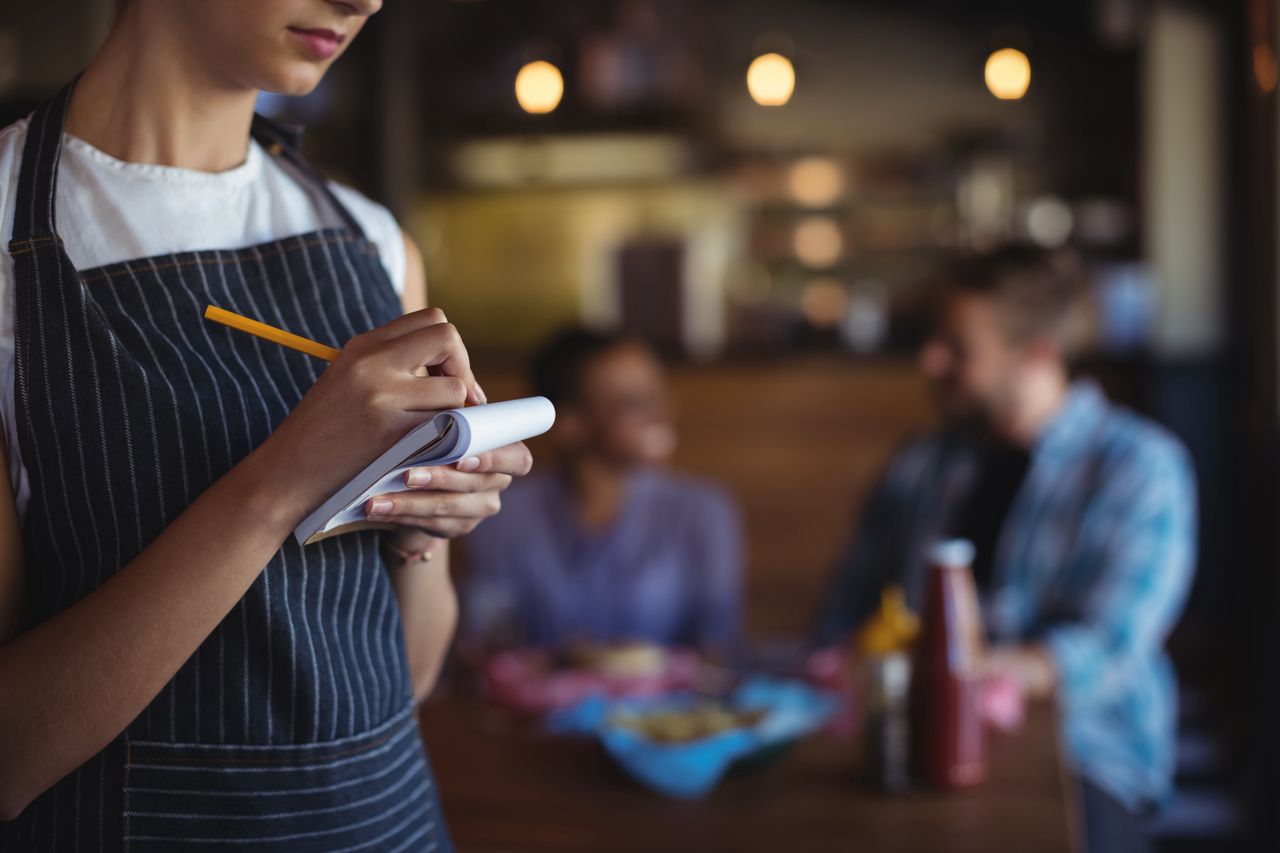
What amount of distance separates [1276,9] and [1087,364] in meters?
2.47

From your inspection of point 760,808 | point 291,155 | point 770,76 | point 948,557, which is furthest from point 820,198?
point 291,155

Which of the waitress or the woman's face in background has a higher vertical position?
the woman's face in background

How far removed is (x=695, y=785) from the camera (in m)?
1.58

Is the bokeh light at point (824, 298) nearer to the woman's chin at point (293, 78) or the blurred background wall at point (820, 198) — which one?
the blurred background wall at point (820, 198)

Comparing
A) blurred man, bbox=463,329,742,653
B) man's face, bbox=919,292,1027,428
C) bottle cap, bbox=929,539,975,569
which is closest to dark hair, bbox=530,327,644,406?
blurred man, bbox=463,329,742,653

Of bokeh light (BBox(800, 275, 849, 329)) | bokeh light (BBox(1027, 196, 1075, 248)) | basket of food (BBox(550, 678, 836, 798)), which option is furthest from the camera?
bokeh light (BBox(800, 275, 849, 329))

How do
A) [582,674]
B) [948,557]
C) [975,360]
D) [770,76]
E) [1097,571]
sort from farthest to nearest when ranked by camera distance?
[770,76] < [975,360] < [1097,571] < [582,674] < [948,557]

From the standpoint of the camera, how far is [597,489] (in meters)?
2.97

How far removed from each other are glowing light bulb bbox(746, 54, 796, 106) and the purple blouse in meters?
1.13

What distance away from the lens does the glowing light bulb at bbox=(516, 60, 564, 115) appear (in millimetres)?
3104

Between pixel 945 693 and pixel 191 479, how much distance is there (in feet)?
3.53

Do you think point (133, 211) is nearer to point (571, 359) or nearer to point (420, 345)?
point (420, 345)

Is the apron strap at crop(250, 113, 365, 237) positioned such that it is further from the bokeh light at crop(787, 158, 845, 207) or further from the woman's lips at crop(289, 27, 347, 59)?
the bokeh light at crop(787, 158, 845, 207)

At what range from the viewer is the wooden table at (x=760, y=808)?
1.45 meters
